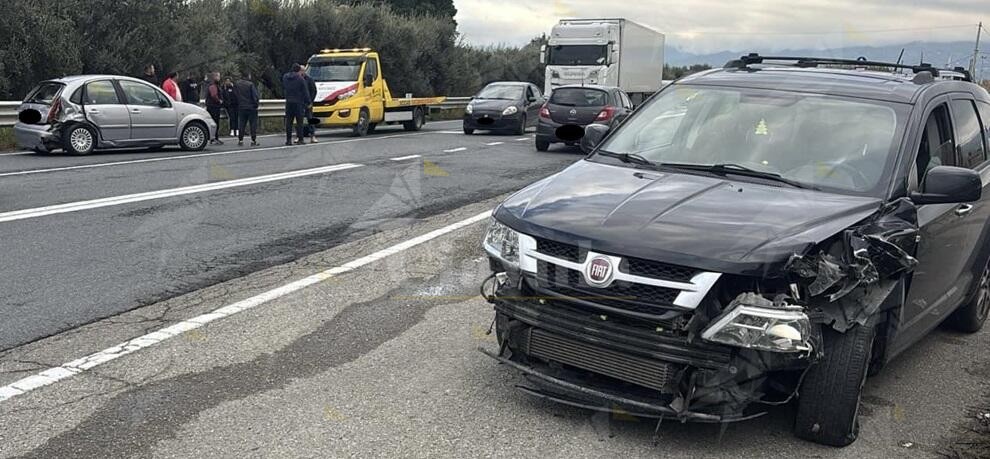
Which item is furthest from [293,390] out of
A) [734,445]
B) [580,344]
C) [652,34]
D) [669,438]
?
[652,34]

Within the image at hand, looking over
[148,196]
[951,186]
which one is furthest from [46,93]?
[951,186]

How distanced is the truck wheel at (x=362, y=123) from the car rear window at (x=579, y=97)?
19.6 feet

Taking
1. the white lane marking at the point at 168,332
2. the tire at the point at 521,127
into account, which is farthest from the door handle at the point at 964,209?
the tire at the point at 521,127

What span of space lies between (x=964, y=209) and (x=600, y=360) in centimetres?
261

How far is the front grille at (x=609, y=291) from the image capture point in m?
3.65

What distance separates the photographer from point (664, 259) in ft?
11.9

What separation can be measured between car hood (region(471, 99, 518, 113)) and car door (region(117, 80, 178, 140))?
930cm

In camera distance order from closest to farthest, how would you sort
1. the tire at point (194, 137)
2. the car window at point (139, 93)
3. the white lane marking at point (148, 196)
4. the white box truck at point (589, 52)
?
the white lane marking at point (148, 196) < the car window at point (139, 93) < the tire at point (194, 137) < the white box truck at point (589, 52)

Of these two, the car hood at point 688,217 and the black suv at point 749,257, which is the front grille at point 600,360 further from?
the car hood at point 688,217

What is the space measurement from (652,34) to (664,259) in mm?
33980

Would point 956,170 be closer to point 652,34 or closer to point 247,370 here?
point 247,370

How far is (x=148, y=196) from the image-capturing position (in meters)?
10.6

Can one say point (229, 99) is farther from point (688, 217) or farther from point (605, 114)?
Answer: point (688, 217)

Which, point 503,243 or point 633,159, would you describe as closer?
point 503,243
